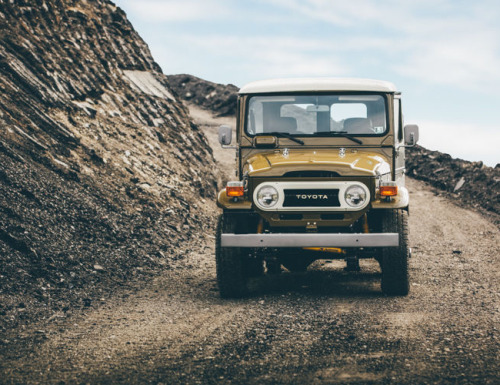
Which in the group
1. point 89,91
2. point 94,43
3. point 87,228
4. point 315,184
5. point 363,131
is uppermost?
point 94,43

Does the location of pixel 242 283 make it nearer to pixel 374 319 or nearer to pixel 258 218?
pixel 258 218

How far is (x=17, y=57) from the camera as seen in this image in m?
16.0

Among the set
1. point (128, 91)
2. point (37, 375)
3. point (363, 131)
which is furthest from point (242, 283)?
point (128, 91)

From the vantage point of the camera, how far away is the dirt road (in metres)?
5.13

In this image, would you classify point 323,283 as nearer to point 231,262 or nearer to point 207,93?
point 231,262

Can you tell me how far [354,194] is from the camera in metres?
7.79

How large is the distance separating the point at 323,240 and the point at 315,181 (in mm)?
812

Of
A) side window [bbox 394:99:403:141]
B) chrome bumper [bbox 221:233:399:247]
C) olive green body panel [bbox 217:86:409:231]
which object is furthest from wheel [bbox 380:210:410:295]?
side window [bbox 394:99:403:141]

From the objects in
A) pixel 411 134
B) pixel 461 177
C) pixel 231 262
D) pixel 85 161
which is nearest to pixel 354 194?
pixel 411 134

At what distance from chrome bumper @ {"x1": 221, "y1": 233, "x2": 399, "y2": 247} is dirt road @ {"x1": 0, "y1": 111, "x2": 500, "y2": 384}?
834 mm

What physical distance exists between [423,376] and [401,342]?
1.10m

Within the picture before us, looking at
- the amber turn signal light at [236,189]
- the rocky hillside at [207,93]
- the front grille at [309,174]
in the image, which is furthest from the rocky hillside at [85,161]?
the rocky hillside at [207,93]

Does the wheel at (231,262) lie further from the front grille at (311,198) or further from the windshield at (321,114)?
the windshield at (321,114)

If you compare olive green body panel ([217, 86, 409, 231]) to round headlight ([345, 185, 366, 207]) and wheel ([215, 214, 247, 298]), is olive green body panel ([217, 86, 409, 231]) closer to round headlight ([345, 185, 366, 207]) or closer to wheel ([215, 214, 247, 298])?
round headlight ([345, 185, 366, 207])
